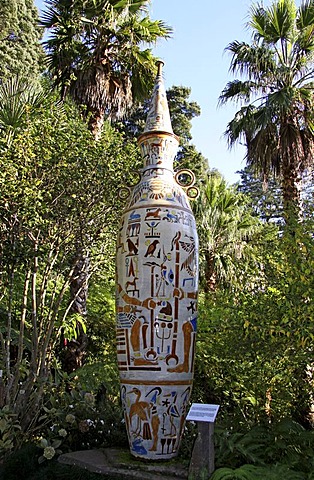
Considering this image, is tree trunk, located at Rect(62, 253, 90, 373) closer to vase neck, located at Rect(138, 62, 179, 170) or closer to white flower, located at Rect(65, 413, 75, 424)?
white flower, located at Rect(65, 413, 75, 424)

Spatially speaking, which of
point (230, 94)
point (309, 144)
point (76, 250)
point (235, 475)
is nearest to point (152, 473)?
point (235, 475)

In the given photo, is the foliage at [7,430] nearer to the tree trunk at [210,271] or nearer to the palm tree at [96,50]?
the palm tree at [96,50]

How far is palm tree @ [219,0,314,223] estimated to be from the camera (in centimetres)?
917

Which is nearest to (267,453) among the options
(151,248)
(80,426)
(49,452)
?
(80,426)

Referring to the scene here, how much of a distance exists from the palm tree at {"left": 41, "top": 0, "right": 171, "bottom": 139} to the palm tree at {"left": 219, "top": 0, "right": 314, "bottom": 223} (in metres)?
1.85

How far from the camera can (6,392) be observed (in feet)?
19.8

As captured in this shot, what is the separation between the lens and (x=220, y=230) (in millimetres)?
12781

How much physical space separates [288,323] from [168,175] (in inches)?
77.2

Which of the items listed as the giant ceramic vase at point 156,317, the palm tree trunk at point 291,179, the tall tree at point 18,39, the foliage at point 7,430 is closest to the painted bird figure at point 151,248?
the giant ceramic vase at point 156,317

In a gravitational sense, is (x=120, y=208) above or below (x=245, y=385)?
above

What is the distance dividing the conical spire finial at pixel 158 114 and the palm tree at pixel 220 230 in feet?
21.8

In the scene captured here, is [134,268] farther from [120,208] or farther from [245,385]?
[245,385]

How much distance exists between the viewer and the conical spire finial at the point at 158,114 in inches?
218

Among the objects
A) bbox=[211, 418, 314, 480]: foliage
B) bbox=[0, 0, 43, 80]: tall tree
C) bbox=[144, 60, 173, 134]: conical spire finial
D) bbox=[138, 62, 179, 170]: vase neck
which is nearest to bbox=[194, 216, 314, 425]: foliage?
bbox=[211, 418, 314, 480]: foliage
